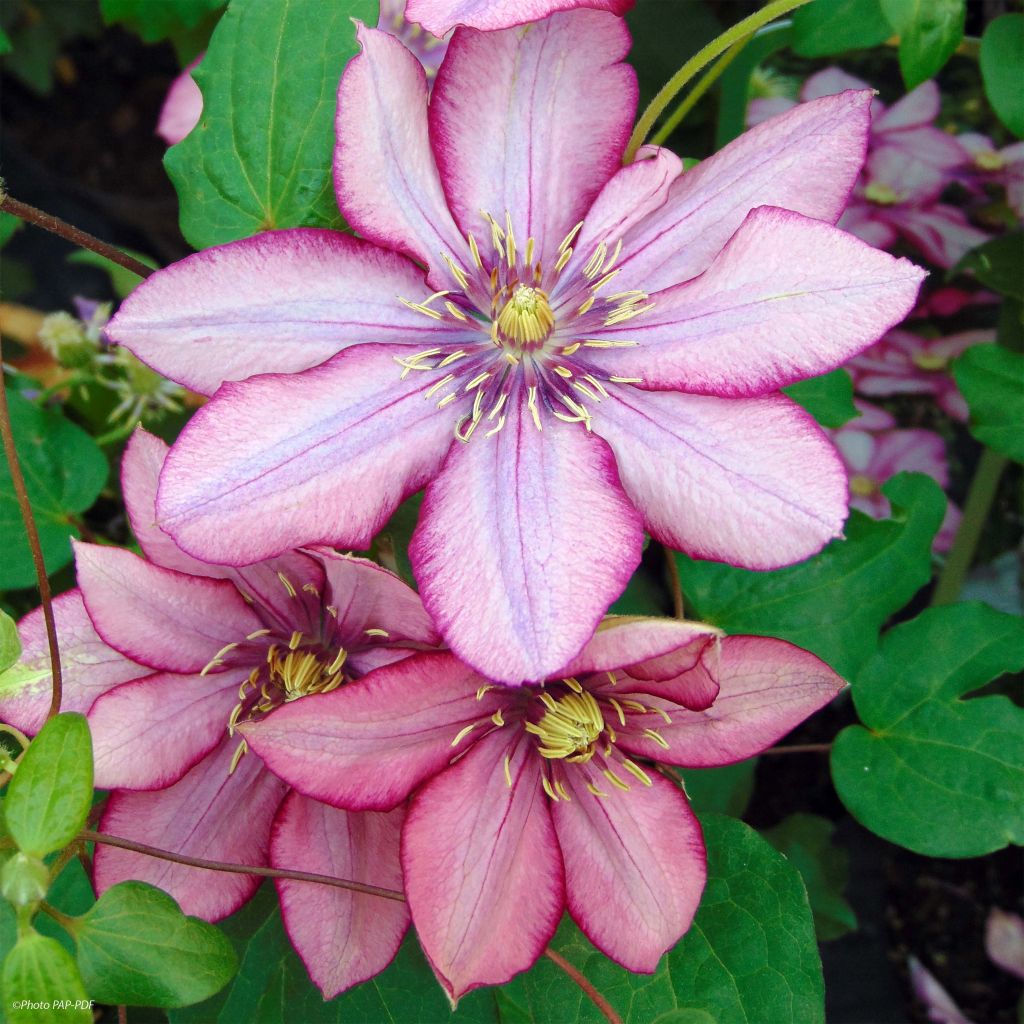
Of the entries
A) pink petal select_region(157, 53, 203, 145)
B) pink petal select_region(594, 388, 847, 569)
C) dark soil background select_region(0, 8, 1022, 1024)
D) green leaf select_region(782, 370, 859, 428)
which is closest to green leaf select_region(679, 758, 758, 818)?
dark soil background select_region(0, 8, 1022, 1024)

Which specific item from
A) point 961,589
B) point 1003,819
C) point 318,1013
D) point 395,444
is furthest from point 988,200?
point 318,1013

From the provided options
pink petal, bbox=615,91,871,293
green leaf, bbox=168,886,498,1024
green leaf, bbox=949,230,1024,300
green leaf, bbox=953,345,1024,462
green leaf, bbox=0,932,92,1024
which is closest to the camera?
green leaf, bbox=0,932,92,1024

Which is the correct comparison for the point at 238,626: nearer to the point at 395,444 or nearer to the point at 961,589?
the point at 395,444

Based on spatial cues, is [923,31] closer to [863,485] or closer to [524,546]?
[524,546]

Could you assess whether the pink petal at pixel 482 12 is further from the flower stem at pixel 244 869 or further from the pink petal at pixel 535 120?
the flower stem at pixel 244 869

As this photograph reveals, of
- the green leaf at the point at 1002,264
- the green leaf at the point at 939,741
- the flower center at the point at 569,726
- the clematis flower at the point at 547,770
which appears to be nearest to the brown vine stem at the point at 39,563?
the clematis flower at the point at 547,770

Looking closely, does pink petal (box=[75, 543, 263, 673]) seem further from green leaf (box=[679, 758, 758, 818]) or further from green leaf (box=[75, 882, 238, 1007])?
green leaf (box=[679, 758, 758, 818])

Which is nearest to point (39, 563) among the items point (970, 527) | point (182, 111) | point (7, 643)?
point (7, 643)
